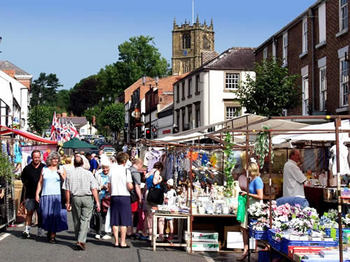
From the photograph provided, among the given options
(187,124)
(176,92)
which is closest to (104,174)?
(187,124)

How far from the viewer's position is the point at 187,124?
5169 centimetres

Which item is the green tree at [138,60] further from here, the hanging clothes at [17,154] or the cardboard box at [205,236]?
the cardboard box at [205,236]

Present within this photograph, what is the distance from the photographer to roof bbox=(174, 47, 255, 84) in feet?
154

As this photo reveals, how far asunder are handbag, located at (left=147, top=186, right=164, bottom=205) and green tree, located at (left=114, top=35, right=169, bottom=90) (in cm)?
7335

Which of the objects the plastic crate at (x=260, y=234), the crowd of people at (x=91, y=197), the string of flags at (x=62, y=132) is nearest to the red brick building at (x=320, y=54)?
the crowd of people at (x=91, y=197)

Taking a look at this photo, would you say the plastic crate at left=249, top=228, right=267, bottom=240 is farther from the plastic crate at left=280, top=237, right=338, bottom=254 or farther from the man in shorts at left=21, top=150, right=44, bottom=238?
the man in shorts at left=21, top=150, right=44, bottom=238

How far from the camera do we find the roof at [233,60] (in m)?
47.0

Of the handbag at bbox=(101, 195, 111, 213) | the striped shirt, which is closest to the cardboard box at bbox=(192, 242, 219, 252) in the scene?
the striped shirt

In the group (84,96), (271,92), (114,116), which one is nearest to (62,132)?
(271,92)

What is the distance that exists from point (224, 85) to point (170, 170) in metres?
30.1

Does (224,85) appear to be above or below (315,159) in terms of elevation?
above

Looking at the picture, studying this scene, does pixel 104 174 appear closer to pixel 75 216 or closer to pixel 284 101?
pixel 75 216

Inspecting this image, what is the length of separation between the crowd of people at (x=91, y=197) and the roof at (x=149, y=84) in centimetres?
4960

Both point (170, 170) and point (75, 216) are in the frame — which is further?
point (170, 170)
